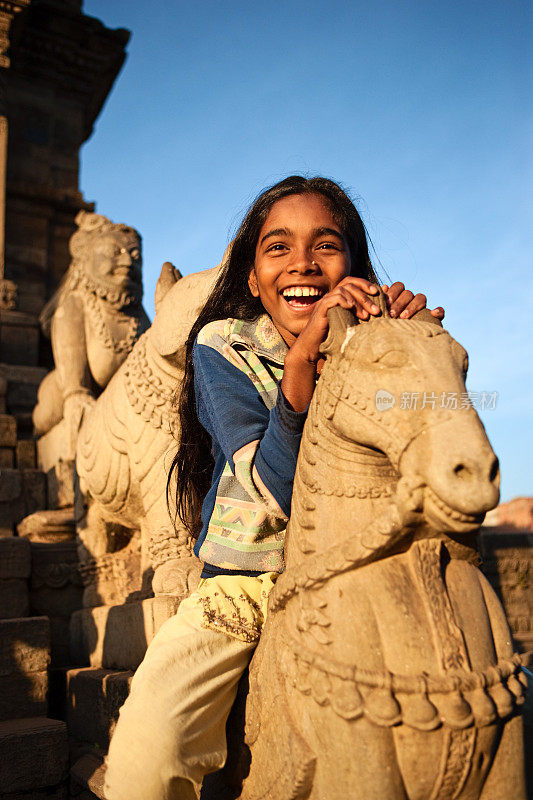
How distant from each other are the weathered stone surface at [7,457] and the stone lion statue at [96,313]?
76cm

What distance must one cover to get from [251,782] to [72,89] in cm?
1037

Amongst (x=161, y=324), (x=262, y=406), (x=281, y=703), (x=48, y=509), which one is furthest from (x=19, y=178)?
(x=281, y=703)

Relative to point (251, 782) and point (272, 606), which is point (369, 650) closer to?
point (272, 606)

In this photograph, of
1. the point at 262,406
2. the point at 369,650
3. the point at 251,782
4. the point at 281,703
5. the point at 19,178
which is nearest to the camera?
the point at 369,650

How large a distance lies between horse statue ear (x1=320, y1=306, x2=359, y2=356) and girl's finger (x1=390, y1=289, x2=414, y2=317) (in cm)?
13

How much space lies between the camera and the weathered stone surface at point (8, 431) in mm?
5805

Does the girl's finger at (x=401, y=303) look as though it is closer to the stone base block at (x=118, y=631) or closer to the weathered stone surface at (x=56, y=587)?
the stone base block at (x=118, y=631)

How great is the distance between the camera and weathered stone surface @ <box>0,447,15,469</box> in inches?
227

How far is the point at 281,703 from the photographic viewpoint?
4.84 ft

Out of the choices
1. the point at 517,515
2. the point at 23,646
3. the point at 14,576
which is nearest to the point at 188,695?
the point at 23,646

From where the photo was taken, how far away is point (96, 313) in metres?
5.23

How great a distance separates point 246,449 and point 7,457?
4622 millimetres

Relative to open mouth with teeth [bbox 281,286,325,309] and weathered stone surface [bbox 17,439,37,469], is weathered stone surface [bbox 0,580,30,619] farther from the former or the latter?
open mouth with teeth [bbox 281,286,325,309]

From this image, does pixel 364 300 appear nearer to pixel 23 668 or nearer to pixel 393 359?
pixel 393 359
